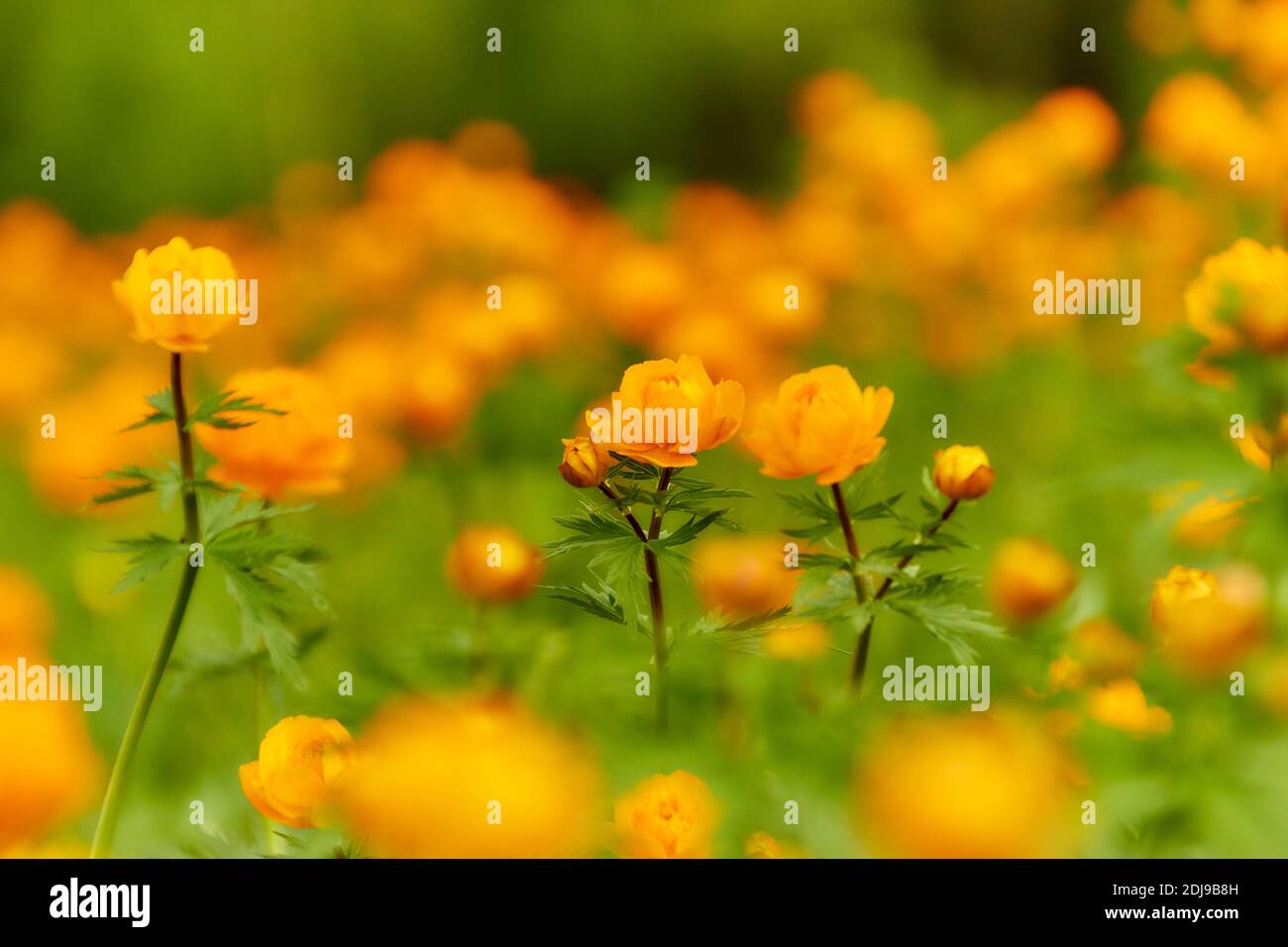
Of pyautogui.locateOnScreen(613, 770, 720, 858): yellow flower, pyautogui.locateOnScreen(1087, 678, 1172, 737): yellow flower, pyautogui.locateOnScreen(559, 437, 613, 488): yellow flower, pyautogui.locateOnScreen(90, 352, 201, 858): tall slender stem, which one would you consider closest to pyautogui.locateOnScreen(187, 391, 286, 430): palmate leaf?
pyautogui.locateOnScreen(90, 352, 201, 858): tall slender stem

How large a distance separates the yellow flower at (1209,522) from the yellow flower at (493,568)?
1.28 feet

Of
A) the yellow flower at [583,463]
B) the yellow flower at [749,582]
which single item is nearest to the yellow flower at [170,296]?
the yellow flower at [583,463]

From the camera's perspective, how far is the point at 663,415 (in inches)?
21.4

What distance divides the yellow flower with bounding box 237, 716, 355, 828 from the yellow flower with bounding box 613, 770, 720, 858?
12cm

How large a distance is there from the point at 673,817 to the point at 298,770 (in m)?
0.16

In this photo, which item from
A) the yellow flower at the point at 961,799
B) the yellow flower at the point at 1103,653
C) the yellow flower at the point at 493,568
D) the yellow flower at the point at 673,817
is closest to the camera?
the yellow flower at the point at 961,799

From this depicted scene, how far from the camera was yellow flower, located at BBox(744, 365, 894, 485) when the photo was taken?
0.56m

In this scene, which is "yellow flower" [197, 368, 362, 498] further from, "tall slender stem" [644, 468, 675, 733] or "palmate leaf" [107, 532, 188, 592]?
"tall slender stem" [644, 468, 675, 733]

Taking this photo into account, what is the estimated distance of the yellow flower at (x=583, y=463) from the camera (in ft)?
1.79

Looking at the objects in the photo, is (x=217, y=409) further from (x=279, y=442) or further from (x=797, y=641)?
(x=797, y=641)

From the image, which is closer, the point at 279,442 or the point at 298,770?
the point at 298,770

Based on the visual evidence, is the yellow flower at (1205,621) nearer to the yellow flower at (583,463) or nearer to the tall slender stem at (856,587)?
the tall slender stem at (856,587)

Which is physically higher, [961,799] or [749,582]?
[749,582]

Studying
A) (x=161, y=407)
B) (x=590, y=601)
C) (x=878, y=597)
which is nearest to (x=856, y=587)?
(x=878, y=597)
